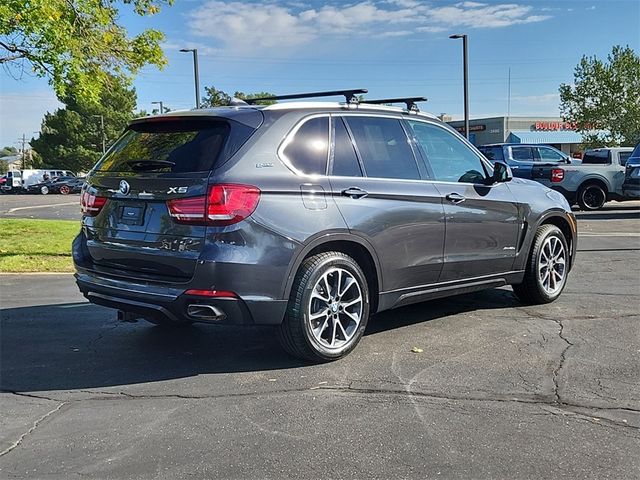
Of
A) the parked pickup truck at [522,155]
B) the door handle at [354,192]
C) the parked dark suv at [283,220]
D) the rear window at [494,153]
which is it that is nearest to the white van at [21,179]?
the rear window at [494,153]

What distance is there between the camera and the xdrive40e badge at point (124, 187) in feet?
14.7

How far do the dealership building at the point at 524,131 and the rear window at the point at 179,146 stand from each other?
52.8 metres

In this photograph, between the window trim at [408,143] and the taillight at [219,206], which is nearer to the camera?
the taillight at [219,206]

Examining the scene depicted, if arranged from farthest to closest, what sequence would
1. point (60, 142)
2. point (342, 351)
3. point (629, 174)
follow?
1. point (60, 142)
2. point (629, 174)
3. point (342, 351)

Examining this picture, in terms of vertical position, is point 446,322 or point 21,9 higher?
point 21,9

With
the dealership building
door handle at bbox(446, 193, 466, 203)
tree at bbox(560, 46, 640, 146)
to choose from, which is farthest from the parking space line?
the dealership building

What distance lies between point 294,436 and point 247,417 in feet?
1.27

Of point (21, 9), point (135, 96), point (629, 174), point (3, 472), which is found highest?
point (135, 96)

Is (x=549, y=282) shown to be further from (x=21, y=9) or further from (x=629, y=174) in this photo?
(x=629, y=174)

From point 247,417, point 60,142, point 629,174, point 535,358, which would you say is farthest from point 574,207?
point 60,142

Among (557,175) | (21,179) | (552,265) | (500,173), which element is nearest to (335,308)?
(500,173)

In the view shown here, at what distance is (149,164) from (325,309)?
5.32 feet

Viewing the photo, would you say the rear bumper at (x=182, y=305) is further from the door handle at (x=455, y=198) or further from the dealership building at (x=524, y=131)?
the dealership building at (x=524, y=131)

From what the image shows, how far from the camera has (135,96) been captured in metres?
68.1
